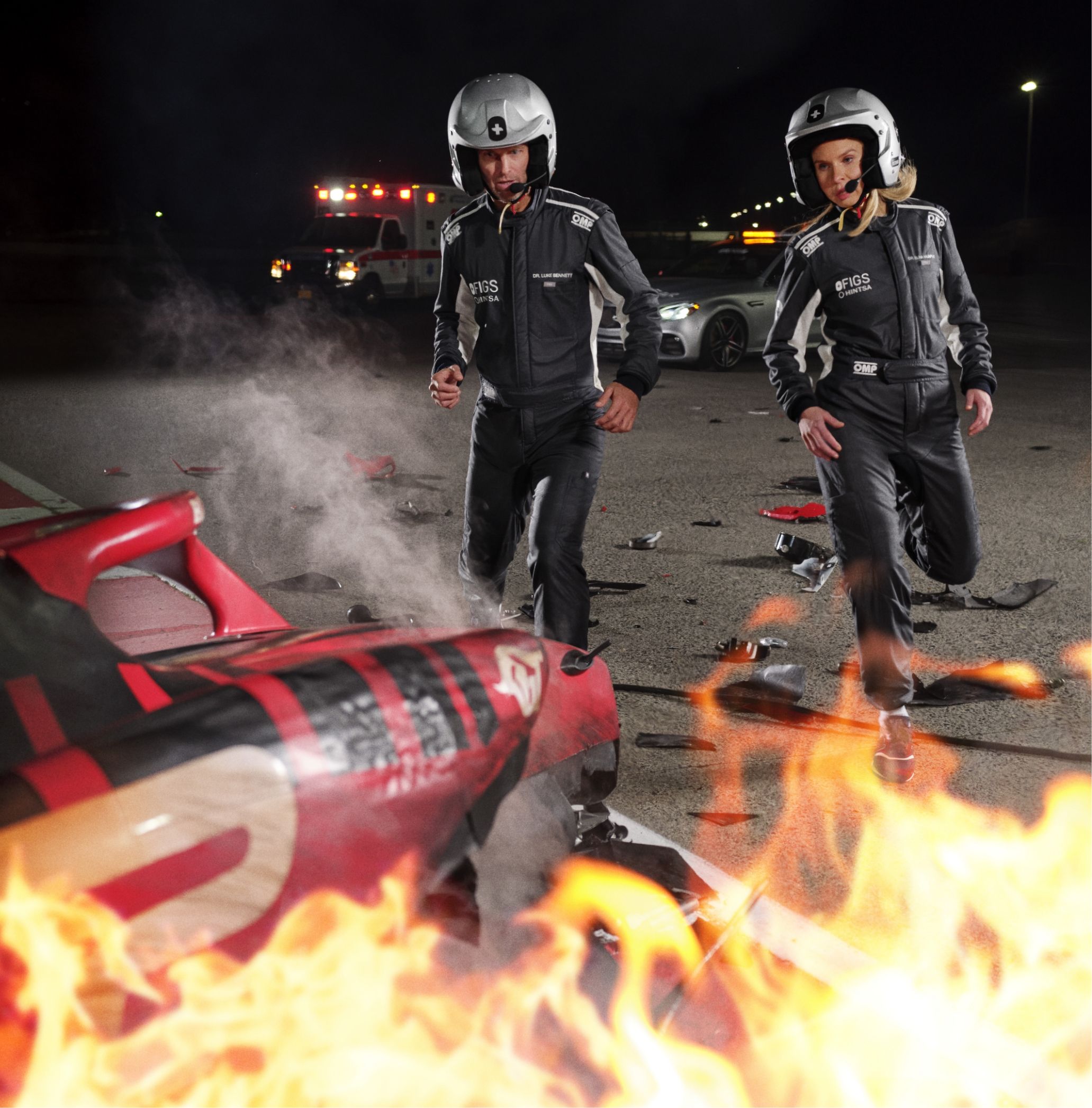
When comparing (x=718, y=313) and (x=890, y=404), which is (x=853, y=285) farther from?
(x=718, y=313)

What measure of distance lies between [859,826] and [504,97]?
2642mm

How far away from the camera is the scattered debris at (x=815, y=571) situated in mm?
6359

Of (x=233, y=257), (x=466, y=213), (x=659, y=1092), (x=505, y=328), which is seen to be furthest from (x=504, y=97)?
(x=233, y=257)

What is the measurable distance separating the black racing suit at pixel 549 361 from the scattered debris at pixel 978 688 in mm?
1422

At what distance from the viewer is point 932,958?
2.86 meters

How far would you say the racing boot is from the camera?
3969 millimetres

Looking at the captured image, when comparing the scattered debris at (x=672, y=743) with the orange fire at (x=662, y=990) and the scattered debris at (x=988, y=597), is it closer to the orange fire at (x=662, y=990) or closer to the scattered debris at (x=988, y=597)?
the orange fire at (x=662, y=990)

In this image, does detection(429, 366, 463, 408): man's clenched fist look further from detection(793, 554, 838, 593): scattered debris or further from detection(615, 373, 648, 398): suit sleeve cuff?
detection(793, 554, 838, 593): scattered debris

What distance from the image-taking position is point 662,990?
2619 millimetres

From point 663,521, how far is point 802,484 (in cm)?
161

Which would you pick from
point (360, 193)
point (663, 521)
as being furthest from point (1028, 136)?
point (663, 521)

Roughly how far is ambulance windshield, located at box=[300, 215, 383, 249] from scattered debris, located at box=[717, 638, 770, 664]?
2205 cm

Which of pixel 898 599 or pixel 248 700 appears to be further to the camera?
pixel 898 599

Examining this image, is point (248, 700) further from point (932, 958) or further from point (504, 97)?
point (504, 97)
